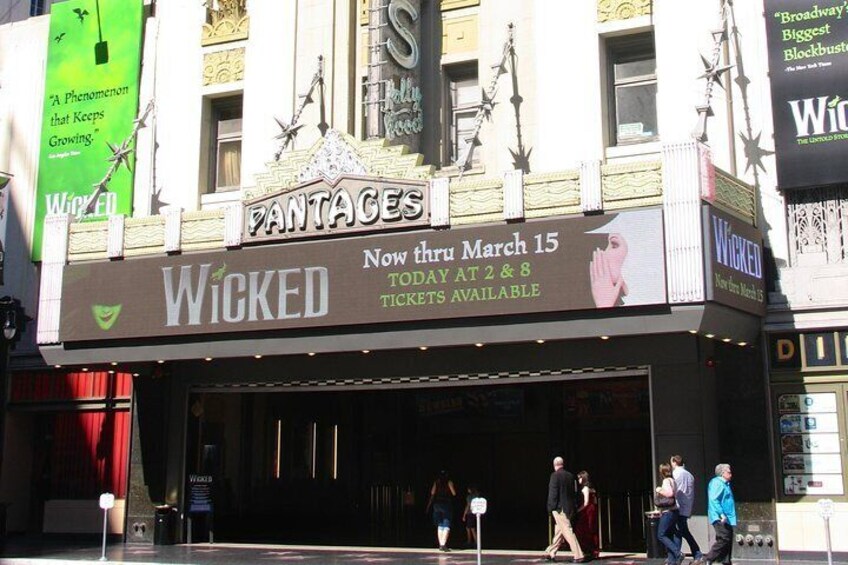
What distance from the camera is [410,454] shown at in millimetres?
31266

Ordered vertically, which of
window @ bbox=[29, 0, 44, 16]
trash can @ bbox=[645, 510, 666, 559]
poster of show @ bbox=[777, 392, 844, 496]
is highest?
window @ bbox=[29, 0, 44, 16]

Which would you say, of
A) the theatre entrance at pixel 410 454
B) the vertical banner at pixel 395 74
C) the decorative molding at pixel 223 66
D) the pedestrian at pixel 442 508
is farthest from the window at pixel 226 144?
the pedestrian at pixel 442 508

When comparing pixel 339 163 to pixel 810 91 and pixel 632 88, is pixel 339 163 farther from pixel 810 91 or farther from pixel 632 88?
pixel 810 91

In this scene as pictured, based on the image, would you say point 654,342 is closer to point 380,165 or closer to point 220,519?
point 380,165

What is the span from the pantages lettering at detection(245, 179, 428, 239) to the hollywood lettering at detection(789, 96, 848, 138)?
7.44m

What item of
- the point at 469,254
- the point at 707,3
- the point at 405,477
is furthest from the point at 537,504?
the point at 707,3

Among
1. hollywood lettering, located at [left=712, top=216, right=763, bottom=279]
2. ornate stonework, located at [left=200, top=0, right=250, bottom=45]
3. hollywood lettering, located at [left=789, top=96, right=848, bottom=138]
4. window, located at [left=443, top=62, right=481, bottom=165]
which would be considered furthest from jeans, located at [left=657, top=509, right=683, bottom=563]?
ornate stonework, located at [left=200, top=0, right=250, bottom=45]

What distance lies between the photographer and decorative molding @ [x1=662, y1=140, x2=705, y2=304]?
682 inches

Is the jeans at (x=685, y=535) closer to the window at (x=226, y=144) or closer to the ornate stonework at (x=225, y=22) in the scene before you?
the window at (x=226, y=144)

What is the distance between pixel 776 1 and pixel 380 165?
8527 mm

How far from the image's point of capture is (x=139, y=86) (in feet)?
89.3

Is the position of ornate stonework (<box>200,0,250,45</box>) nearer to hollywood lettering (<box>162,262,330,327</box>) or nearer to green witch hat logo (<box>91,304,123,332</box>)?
hollywood lettering (<box>162,262,330,327</box>)

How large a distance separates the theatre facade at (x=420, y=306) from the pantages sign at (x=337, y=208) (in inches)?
1.6

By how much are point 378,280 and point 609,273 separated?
4524mm
